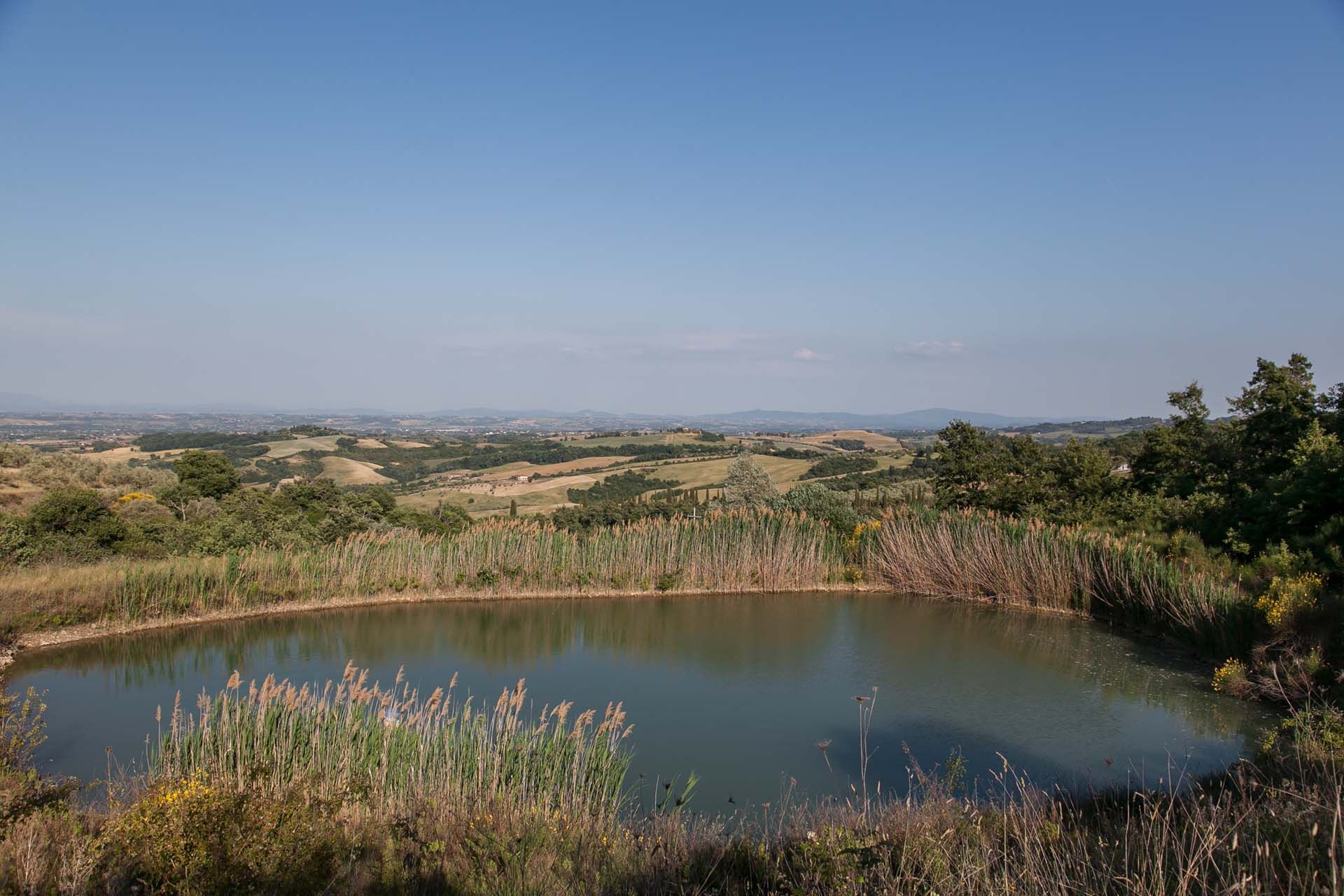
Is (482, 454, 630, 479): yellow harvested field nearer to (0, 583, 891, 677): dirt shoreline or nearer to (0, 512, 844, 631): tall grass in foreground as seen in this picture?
(0, 512, 844, 631): tall grass in foreground

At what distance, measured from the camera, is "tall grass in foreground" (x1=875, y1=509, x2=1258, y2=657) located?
1012 centimetres

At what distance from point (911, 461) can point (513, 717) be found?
36623 mm

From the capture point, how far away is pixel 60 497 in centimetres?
1284

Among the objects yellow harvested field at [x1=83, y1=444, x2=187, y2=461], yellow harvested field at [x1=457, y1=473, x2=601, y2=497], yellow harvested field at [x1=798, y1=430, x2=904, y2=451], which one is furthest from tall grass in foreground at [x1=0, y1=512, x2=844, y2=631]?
yellow harvested field at [x1=798, y1=430, x2=904, y2=451]

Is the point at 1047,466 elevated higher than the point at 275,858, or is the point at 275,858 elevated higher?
the point at 1047,466

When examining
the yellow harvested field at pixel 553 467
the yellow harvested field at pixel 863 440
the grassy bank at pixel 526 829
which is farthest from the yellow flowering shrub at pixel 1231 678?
the yellow harvested field at pixel 863 440

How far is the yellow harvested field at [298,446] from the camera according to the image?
46.8 metres

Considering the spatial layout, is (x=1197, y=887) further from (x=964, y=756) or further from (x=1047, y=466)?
(x=1047, y=466)

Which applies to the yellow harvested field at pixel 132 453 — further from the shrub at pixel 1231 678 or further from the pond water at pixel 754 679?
the shrub at pixel 1231 678

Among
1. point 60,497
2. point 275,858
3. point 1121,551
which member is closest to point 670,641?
point 1121,551

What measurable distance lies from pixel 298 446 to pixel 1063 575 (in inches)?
1877

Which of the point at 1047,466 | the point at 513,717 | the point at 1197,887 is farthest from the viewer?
the point at 1047,466

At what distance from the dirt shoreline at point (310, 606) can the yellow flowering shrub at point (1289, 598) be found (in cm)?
682

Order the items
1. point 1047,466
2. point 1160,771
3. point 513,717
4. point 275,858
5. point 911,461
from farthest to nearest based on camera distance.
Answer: point 911,461, point 1047,466, point 1160,771, point 513,717, point 275,858
